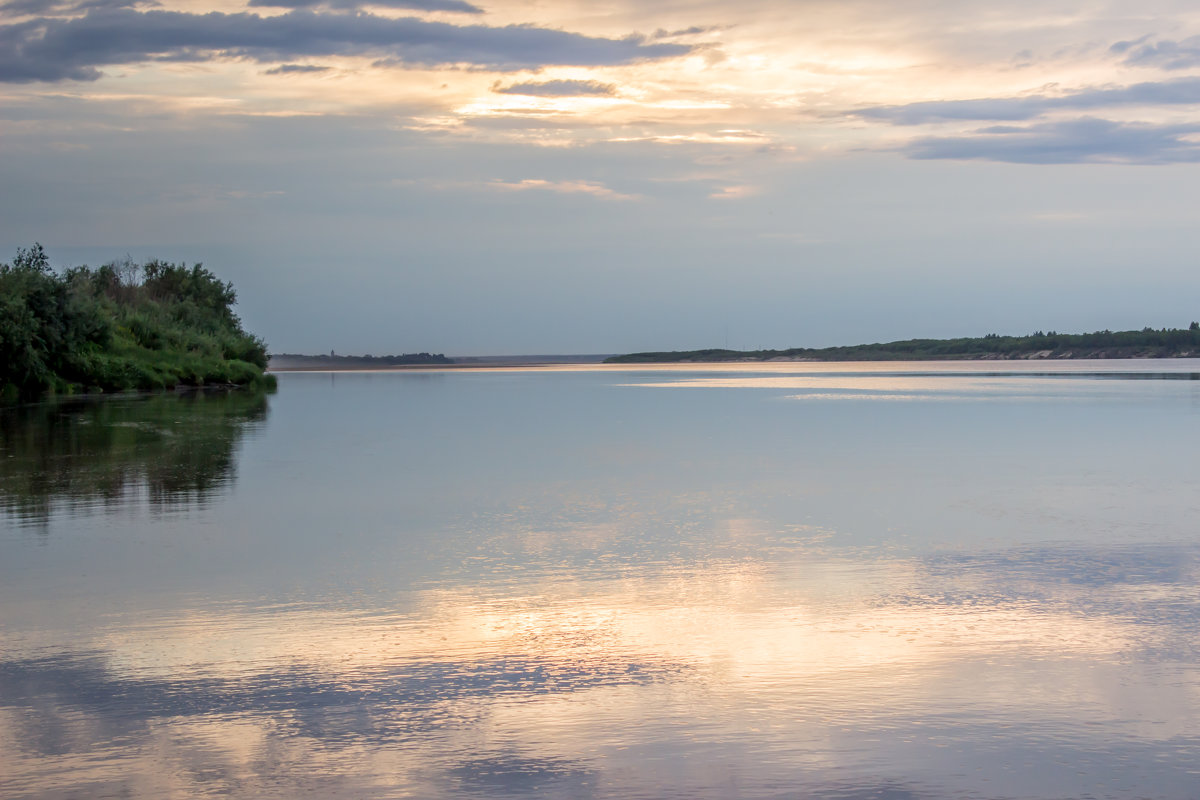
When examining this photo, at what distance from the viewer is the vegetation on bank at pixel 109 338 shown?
41.0m

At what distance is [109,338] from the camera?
5291cm

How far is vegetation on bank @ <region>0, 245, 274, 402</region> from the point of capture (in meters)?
41.0

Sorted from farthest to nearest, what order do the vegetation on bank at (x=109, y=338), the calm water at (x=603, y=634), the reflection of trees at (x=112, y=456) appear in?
the vegetation on bank at (x=109, y=338), the reflection of trees at (x=112, y=456), the calm water at (x=603, y=634)

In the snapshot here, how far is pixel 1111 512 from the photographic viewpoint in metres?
11.1

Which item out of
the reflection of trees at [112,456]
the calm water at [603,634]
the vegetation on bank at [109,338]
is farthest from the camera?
the vegetation on bank at [109,338]

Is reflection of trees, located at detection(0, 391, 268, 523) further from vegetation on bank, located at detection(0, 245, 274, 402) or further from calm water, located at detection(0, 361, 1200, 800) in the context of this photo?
vegetation on bank, located at detection(0, 245, 274, 402)

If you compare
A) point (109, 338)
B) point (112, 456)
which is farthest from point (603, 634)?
point (109, 338)

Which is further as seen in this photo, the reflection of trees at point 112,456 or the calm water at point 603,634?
the reflection of trees at point 112,456

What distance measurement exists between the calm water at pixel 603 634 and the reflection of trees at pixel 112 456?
0.51ft

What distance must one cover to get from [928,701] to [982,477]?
9.71 metres

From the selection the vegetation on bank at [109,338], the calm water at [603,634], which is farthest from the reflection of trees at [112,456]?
the vegetation on bank at [109,338]

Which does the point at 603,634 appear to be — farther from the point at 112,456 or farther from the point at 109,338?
the point at 109,338

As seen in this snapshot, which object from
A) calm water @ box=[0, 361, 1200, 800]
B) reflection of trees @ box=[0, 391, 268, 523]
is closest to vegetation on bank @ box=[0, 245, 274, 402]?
reflection of trees @ box=[0, 391, 268, 523]

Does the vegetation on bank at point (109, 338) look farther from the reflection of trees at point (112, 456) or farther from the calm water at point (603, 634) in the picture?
the calm water at point (603, 634)
